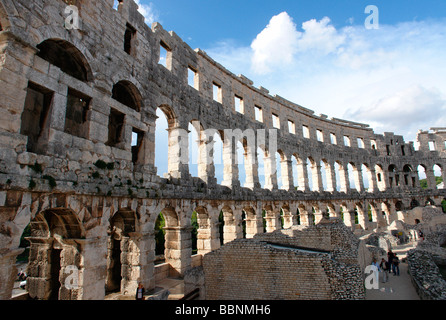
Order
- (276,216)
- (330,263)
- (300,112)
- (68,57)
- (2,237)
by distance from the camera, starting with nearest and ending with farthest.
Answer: (2,237)
(330,263)
(68,57)
(276,216)
(300,112)

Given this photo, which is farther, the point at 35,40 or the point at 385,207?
the point at 385,207

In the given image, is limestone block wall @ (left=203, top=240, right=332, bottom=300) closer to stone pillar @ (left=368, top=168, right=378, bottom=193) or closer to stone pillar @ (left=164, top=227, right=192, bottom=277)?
stone pillar @ (left=164, top=227, right=192, bottom=277)

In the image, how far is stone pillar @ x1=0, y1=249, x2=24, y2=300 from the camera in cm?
514

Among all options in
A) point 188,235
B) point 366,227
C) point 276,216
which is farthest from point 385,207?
point 188,235

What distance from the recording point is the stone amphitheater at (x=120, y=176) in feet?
19.4

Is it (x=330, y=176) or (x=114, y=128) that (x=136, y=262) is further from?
(x=330, y=176)

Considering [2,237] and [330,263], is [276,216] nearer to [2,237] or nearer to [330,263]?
[330,263]

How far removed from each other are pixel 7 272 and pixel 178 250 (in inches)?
235

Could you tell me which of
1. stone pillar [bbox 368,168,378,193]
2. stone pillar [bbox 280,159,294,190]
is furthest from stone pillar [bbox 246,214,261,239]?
stone pillar [bbox 368,168,378,193]

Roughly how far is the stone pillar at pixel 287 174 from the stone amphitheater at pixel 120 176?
14.5 ft

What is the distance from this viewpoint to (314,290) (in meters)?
7.08

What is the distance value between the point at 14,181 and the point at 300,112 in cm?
2112

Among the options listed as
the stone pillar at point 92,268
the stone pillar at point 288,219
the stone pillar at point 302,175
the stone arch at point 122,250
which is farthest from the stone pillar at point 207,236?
the stone pillar at point 302,175

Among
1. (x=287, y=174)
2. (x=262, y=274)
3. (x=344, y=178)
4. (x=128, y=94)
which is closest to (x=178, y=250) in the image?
(x=262, y=274)
